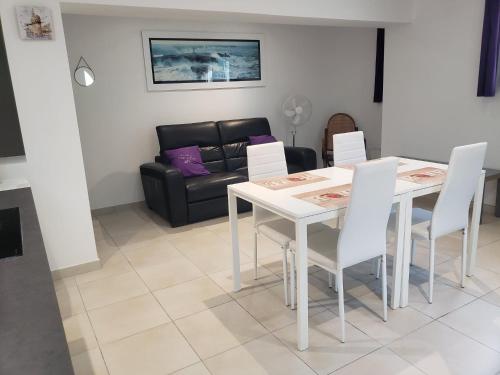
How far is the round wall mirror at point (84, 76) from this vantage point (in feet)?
13.8

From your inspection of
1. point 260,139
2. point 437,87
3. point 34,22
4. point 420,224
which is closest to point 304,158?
point 260,139

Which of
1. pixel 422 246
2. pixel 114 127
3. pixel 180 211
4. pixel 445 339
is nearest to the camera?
pixel 445 339

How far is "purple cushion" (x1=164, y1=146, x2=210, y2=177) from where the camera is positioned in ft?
14.7

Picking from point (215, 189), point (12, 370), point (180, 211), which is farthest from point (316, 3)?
point (12, 370)

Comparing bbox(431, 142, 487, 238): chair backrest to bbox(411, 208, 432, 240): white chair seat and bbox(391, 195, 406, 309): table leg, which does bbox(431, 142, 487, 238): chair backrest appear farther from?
bbox(391, 195, 406, 309): table leg

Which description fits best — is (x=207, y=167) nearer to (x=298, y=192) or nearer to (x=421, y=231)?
(x=298, y=192)

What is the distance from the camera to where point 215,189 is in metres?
4.25

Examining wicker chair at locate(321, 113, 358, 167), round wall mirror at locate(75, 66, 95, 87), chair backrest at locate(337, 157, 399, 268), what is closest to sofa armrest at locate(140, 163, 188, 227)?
round wall mirror at locate(75, 66, 95, 87)

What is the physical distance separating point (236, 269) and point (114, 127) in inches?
106

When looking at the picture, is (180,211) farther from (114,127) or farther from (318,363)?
(318,363)

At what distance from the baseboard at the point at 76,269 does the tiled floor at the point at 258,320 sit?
0.05m

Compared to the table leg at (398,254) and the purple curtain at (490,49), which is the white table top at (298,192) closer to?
the table leg at (398,254)

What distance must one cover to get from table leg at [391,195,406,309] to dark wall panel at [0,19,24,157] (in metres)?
2.62

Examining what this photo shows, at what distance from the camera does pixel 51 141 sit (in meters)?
2.92
